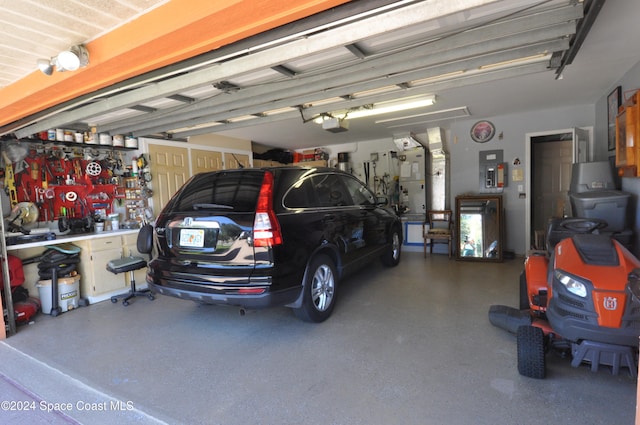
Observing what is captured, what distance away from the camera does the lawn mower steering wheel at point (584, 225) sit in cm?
247

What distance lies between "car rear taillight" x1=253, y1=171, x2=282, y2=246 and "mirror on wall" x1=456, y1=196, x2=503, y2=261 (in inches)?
164

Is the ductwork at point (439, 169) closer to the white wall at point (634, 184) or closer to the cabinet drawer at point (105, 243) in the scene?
the white wall at point (634, 184)

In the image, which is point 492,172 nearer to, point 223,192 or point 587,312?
point 587,312

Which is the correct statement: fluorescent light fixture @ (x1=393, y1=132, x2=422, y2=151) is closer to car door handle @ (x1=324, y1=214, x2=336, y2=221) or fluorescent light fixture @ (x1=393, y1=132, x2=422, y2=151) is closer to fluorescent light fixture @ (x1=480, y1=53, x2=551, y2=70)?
fluorescent light fixture @ (x1=480, y1=53, x2=551, y2=70)

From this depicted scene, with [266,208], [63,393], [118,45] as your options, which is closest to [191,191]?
[266,208]

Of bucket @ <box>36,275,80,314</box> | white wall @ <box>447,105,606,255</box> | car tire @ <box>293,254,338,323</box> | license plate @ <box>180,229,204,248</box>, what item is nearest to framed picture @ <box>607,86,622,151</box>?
white wall @ <box>447,105,606,255</box>

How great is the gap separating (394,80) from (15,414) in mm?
3810

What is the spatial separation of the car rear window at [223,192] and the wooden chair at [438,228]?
416 cm

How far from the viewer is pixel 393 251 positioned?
5.12 meters

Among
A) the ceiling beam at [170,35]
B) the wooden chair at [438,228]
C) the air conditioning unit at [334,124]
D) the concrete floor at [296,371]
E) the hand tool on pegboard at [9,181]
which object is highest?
the air conditioning unit at [334,124]

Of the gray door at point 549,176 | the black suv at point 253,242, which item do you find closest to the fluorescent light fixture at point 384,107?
the black suv at point 253,242

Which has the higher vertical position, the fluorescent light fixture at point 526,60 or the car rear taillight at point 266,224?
the fluorescent light fixture at point 526,60

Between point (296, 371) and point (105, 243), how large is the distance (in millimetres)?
3303

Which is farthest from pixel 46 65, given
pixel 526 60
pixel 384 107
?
pixel 526 60
